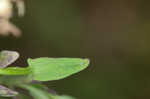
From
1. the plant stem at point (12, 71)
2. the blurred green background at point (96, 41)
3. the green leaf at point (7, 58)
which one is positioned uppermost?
the green leaf at point (7, 58)

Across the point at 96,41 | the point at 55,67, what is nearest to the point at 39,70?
the point at 55,67

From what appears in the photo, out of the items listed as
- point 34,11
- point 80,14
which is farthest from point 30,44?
point 80,14

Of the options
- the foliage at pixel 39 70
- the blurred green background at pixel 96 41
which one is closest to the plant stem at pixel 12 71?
the foliage at pixel 39 70

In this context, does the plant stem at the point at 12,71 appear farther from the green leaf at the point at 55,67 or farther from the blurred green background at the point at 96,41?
the blurred green background at the point at 96,41

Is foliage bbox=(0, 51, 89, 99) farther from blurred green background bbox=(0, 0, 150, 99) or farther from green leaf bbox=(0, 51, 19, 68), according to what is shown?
blurred green background bbox=(0, 0, 150, 99)

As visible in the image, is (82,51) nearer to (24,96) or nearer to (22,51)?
(22,51)

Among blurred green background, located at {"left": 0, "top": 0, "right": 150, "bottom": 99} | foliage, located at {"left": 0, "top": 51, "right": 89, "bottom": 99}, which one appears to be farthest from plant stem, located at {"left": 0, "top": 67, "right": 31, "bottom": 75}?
blurred green background, located at {"left": 0, "top": 0, "right": 150, "bottom": 99}
